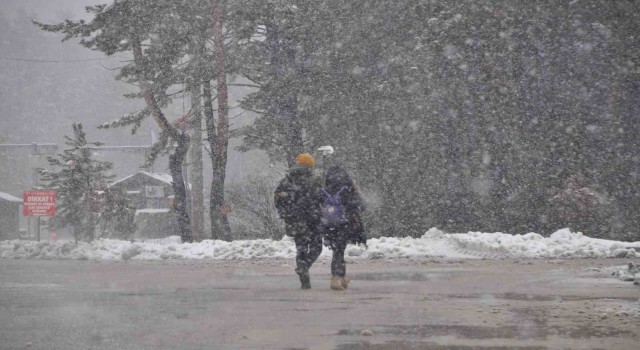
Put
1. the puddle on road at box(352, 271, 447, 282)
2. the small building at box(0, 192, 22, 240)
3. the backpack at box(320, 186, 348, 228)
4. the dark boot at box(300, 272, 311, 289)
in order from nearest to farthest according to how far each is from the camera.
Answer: the backpack at box(320, 186, 348, 228), the dark boot at box(300, 272, 311, 289), the puddle on road at box(352, 271, 447, 282), the small building at box(0, 192, 22, 240)

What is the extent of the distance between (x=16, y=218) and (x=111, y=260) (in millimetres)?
44873

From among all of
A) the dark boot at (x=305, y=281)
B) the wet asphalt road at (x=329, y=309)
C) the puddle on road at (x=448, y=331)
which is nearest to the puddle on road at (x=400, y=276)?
the wet asphalt road at (x=329, y=309)

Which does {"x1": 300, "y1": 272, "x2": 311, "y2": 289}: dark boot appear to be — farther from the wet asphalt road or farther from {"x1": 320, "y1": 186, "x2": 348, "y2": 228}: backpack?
{"x1": 320, "y1": 186, "x2": 348, "y2": 228}: backpack

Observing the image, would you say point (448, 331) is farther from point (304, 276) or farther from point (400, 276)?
point (400, 276)

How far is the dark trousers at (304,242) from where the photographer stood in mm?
10766

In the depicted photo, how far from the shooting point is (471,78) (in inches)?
874

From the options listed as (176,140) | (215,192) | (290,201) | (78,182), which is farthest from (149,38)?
(290,201)

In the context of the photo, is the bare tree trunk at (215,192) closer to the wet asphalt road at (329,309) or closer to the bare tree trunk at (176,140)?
the bare tree trunk at (176,140)

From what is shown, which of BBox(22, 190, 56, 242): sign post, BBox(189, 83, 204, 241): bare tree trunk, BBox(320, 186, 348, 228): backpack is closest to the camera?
BBox(320, 186, 348, 228): backpack

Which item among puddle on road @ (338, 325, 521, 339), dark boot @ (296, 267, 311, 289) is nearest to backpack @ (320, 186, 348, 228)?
A: dark boot @ (296, 267, 311, 289)

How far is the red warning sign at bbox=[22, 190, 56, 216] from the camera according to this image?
101ft

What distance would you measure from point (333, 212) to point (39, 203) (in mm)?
22640

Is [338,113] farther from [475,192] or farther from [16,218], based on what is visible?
[16,218]

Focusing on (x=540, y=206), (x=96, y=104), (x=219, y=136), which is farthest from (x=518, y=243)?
(x=96, y=104)
